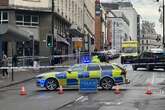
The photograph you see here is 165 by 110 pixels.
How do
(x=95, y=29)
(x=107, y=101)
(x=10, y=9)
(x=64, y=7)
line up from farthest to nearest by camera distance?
(x=95, y=29), (x=64, y=7), (x=10, y=9), (x=107, y=101)

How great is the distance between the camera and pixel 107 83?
29.3 meters

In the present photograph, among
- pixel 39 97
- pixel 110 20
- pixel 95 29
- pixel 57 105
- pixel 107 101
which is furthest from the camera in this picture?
pixel 110 20

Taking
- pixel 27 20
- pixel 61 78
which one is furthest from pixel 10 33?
pixel 27 20

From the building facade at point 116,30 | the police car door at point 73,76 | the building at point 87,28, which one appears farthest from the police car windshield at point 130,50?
the building facade at point 116,30

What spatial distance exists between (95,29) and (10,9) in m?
79.8

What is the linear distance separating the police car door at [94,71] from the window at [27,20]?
27.7m

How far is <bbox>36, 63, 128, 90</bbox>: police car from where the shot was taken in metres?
29.2

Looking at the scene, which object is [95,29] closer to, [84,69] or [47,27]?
[47,27]

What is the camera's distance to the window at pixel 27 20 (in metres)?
56.4

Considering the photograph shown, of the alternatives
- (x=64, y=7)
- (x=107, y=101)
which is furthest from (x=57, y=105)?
(x=64, y=7)

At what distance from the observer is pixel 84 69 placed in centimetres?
2944

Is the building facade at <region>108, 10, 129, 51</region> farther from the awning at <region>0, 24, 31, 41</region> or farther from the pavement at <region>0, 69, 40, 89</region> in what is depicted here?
the awning at <region>0, 24, 31, 41</region>

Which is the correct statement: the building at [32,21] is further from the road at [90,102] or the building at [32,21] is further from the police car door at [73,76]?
the road at [90,102]

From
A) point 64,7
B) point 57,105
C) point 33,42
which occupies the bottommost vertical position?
point 57,105
